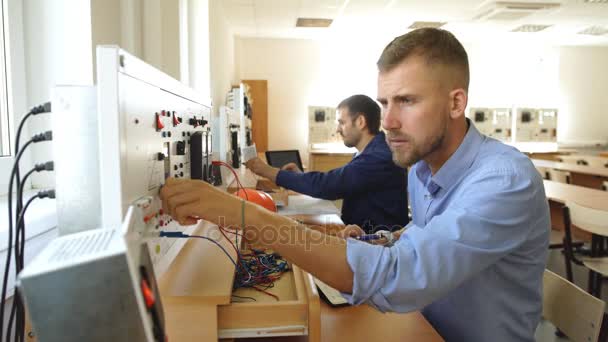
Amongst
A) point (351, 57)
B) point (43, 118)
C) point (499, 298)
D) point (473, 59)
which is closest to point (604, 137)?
point (473, 59)

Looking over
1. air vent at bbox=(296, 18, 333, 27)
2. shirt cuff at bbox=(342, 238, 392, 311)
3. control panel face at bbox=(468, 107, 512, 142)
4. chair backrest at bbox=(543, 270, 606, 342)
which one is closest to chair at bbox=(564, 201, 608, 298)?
chair backrest at bbox=(543, 270, 606, 342)

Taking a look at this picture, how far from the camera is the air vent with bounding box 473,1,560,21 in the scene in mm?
5508

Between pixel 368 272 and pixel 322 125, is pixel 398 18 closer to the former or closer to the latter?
pixel 322 125

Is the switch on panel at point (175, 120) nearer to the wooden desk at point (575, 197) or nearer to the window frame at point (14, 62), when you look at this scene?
the window frame at point (14, 62)

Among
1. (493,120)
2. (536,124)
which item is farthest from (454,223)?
(536,124)

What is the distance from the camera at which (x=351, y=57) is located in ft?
25.8

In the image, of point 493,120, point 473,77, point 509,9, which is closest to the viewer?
point 509,9

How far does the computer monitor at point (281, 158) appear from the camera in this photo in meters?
3.95

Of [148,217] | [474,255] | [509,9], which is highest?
[509,9]

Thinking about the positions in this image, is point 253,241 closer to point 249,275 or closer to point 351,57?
point 249,275

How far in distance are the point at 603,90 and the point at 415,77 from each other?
956 centimetres

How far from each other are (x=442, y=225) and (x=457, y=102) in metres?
0.41

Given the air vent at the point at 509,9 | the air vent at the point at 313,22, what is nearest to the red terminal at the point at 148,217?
the air vent at the point at 509,9

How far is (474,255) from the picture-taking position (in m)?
0.85
